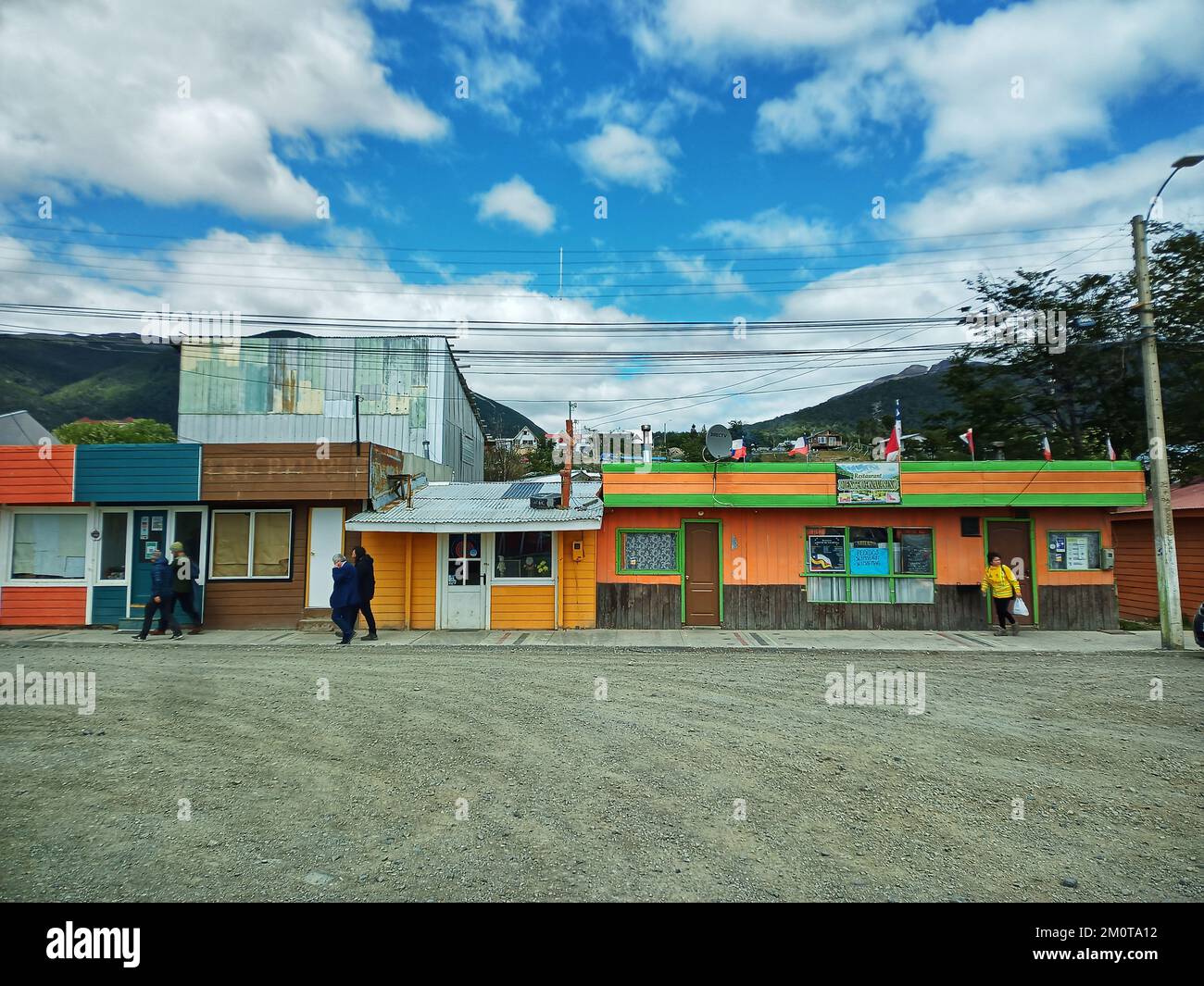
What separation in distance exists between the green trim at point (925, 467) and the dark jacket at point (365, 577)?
5.31m

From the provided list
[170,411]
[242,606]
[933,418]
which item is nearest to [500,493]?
[242,606]

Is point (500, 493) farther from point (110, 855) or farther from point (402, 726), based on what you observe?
point (110, 855)

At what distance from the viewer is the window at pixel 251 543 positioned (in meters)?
15.5

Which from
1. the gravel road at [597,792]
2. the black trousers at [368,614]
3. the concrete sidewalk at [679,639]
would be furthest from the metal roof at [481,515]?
the gravel road at [597,792]

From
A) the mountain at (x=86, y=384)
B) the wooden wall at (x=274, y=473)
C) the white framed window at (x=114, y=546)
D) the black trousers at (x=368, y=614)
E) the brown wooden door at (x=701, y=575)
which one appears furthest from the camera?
the mountain at (x=86, y=384)

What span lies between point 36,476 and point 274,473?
209 inches

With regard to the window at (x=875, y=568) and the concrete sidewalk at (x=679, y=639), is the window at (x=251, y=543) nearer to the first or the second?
the concrete sidewalk at (x=679, y=639)

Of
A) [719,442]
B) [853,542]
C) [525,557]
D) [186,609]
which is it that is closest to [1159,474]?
[853,542]

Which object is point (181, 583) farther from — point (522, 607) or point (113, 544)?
point (522, 607)

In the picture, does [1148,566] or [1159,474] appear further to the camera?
[1148,566]

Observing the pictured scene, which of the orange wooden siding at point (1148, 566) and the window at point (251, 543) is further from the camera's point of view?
the orange wooden siding at point (1148, 566)

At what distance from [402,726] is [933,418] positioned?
85.0 feet

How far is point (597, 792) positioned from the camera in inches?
227
